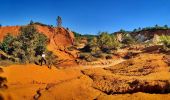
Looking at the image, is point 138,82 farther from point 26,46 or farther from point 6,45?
point 6,45

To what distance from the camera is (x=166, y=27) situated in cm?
5541

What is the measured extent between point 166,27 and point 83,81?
44398 mm

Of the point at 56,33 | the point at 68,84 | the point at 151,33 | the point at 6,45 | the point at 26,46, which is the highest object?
the point at 151,33

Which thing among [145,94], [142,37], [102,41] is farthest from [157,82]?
[142,37]

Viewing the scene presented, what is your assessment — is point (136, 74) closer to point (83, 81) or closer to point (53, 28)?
point (83, 81)

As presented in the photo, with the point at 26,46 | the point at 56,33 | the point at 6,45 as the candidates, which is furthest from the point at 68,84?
the point at 56,33

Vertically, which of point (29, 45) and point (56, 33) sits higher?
point (56, 33)

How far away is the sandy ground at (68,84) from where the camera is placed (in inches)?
449

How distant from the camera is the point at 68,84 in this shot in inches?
521

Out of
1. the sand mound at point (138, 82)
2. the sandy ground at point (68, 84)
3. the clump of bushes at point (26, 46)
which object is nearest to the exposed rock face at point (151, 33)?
the clump of bushes at point (26, 46)

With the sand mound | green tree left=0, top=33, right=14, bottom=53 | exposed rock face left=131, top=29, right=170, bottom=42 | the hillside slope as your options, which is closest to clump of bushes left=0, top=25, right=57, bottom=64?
green tree left=0, top=33, right=14, bottom=53

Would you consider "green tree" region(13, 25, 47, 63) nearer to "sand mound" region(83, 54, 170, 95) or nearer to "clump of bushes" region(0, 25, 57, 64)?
"clump of bushes" region(0, 25, 57, 64)

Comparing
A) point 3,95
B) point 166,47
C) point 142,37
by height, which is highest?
point 142,37

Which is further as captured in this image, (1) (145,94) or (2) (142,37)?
(2) (142,37)
